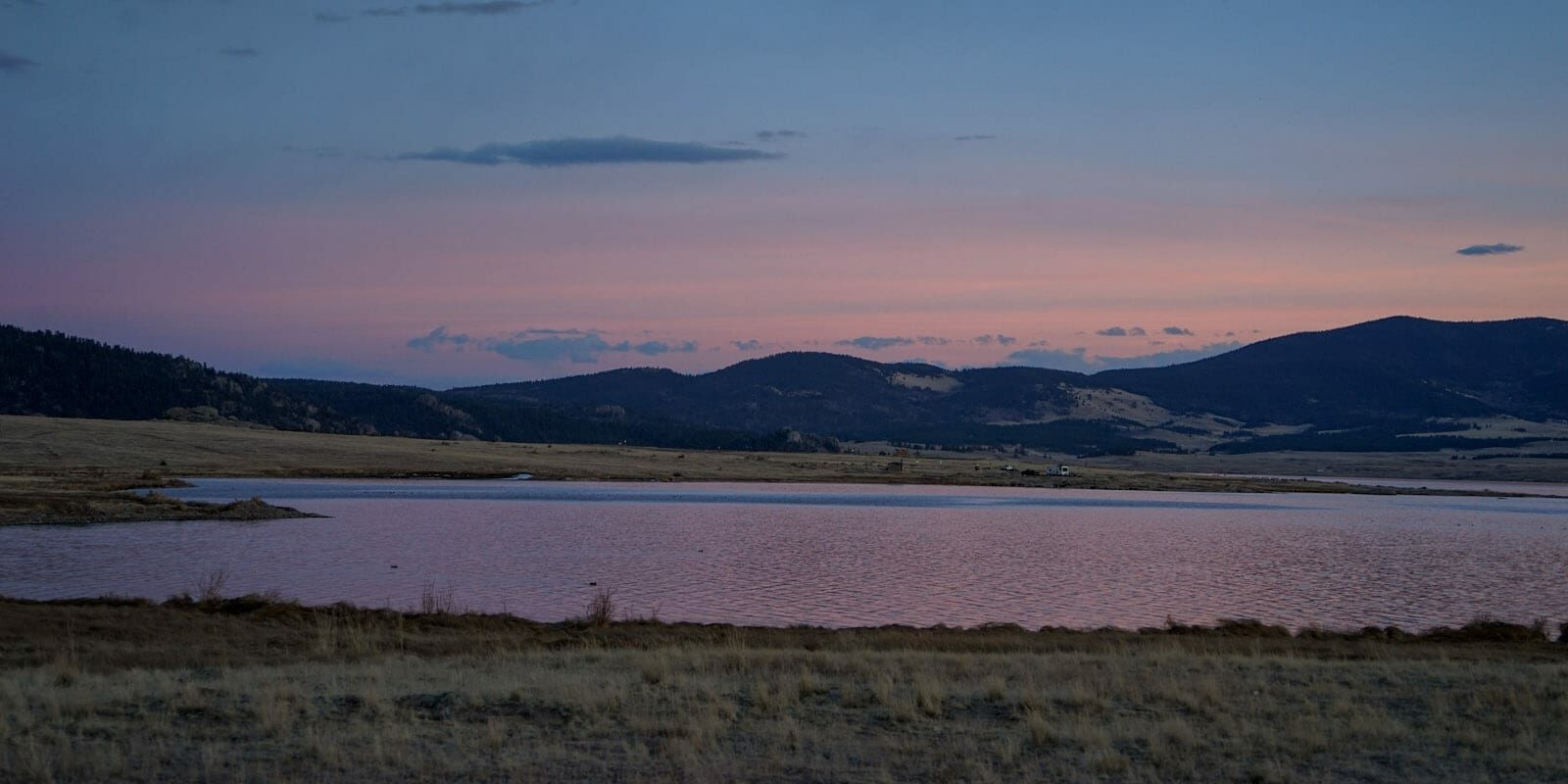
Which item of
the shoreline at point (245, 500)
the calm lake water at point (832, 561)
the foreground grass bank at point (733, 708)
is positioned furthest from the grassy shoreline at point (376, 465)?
the foreground grass bank at point (733, 708)

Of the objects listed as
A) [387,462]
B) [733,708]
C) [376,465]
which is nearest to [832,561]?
[733,708]

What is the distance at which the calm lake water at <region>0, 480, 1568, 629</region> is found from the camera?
29562 mm

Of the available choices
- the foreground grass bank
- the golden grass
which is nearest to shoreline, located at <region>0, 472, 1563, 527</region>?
the golden grass

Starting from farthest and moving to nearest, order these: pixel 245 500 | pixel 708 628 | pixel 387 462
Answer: pixel 387 462 → pixel 245 500 → pixel 708 628

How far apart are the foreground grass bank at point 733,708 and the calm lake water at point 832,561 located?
6.99 m

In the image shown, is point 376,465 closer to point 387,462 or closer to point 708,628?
point 387,462

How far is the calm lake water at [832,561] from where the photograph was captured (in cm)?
2956

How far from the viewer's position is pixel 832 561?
39.9 meters

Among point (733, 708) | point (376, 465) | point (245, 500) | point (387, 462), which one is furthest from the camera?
point (387, 462)

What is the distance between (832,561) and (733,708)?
83.4ft

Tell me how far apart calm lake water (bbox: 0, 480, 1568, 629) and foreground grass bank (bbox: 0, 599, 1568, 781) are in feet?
22.9

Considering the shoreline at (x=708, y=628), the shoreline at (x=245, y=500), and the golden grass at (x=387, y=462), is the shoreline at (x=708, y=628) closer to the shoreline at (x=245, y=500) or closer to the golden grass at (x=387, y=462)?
the shoreline at (x=245, y=500)

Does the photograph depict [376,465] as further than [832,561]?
Yes

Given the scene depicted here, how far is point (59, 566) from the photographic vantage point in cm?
3156
